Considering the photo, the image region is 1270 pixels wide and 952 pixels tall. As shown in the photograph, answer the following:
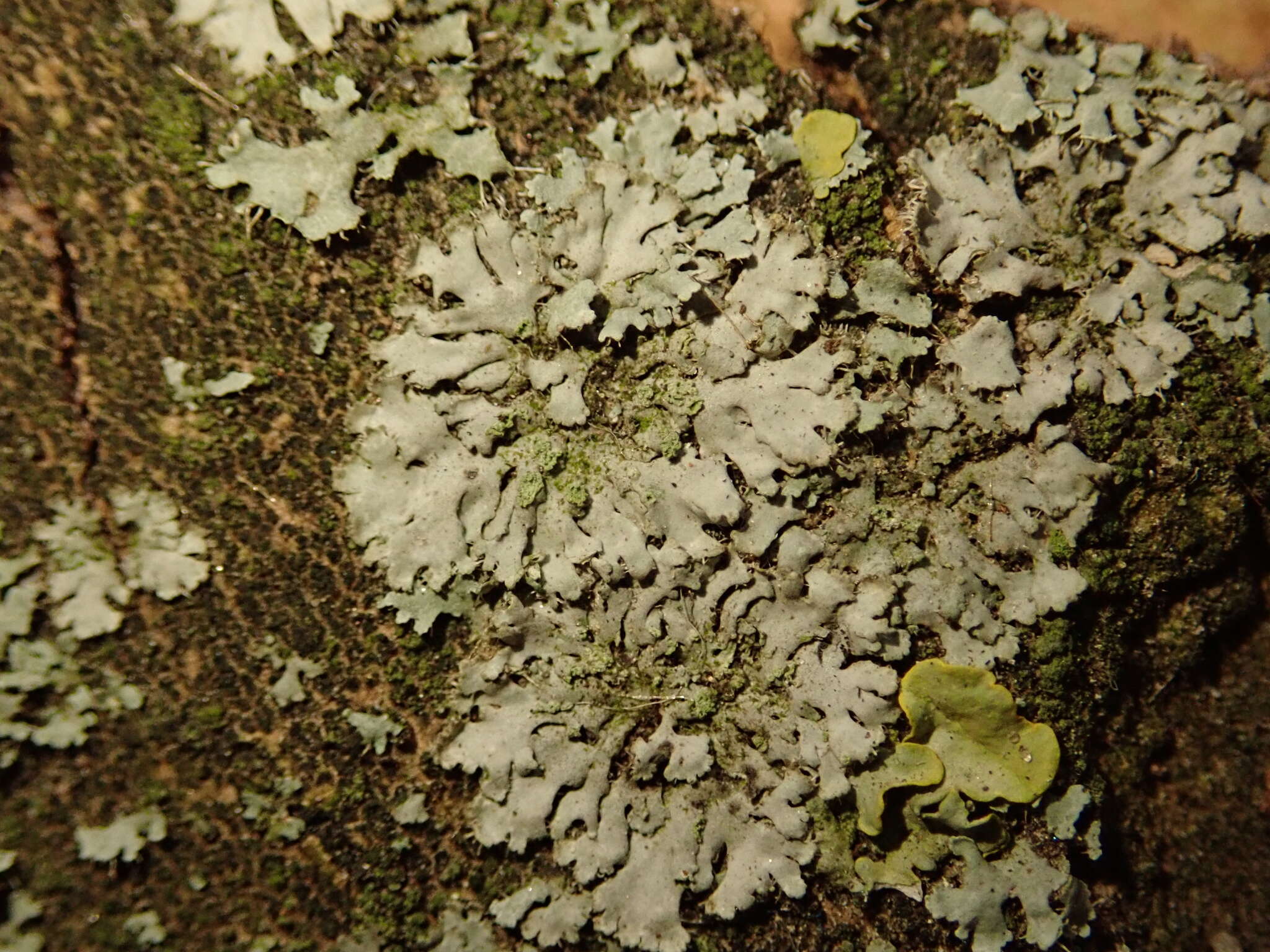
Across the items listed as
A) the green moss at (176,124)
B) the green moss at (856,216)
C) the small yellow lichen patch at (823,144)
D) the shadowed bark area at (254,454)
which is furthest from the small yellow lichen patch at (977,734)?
the green moss at (176,124)

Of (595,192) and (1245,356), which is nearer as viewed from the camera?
(595,192)

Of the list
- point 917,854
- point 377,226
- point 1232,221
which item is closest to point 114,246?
point 377,226

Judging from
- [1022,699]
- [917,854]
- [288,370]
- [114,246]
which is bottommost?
[917,854]

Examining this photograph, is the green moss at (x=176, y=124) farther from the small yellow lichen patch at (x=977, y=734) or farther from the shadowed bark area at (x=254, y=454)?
the small yellow lichen patch at (x=977, y=734)

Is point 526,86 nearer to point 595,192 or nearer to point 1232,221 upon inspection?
point 595,192

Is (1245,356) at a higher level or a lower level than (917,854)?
higher

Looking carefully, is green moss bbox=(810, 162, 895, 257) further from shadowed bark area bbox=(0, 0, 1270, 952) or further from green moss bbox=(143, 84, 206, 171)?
green moss bbox=(143, 84, 206, 171)

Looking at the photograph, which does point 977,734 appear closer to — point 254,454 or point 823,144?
point 823,144
